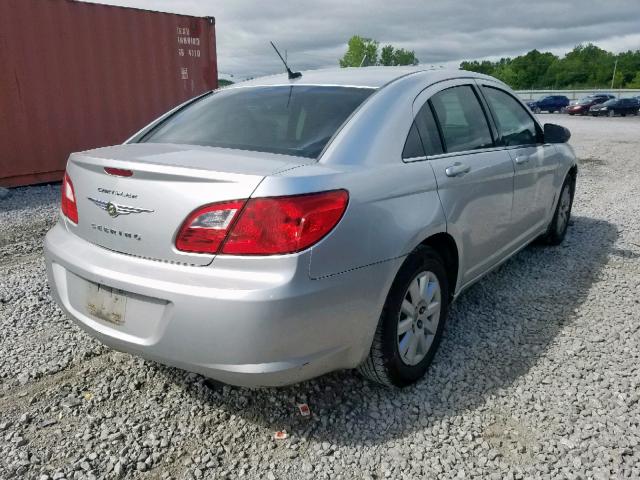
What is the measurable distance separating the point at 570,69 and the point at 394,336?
95.5 metres

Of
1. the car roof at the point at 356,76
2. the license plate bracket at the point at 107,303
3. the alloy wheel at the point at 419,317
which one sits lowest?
the alloy wheel at the point at 419,317

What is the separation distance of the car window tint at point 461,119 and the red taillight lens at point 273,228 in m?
1.22

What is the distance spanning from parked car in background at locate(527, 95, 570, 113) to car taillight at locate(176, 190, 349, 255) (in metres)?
39.2

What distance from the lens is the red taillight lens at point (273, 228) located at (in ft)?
5.98

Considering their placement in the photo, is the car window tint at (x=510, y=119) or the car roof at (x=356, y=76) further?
the car window tint at (x=510, y=119)

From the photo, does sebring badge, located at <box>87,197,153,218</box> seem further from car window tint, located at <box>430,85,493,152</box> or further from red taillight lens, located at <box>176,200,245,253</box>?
car window tint, located at <box>430,85,493,152</box>

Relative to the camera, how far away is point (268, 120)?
2529mm

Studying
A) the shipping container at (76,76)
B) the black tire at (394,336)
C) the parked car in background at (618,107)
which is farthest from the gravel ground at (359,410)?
the parked car in background at (618,107)

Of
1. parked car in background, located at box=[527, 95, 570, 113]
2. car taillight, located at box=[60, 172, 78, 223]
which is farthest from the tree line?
car taillight, located at box=[60, 172, 78, 223]

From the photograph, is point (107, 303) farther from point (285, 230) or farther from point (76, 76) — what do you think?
point (76, 76)

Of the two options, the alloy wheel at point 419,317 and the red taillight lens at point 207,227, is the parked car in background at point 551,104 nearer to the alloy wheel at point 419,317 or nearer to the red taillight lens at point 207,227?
the alloy wheel at point 419,317

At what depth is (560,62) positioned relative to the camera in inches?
3482

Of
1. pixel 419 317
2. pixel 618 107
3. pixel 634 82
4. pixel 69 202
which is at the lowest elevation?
pixel 618 107

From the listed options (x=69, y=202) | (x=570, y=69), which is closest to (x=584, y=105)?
(x=69, y=202)
